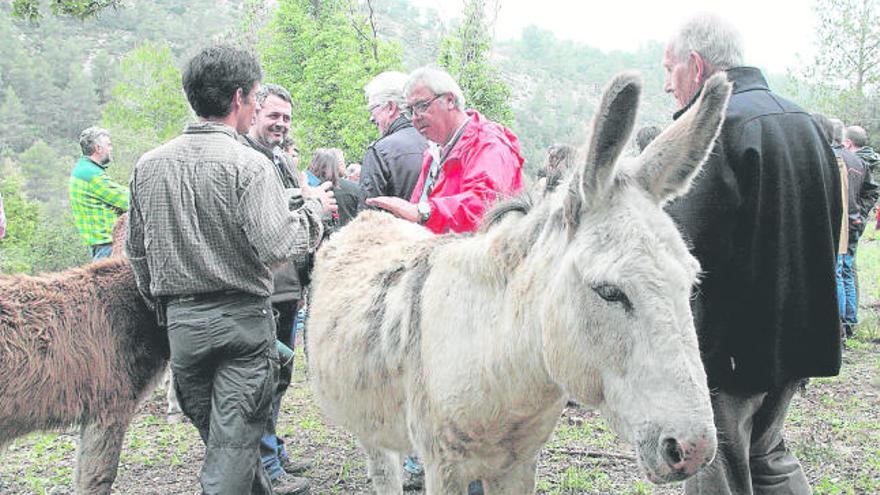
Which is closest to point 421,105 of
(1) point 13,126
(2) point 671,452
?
(2) point 671,452

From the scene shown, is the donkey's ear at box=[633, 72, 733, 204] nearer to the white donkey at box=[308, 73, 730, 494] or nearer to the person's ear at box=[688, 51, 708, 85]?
the white donkey at box=[308, 73, 730, 494]

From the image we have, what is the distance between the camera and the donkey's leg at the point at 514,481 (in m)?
2.65

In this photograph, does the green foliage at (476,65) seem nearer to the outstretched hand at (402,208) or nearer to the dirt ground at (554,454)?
the dirt ground at (554,454)

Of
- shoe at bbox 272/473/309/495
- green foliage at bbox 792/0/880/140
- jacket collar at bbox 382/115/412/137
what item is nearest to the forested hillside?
jacket collar at bbox 382/115/412/137

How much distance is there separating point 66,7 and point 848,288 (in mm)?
9151

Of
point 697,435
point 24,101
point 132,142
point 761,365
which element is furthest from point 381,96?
point 24,101

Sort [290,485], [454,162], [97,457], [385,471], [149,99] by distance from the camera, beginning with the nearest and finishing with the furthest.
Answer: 1. [97,457]
2. [454,162]
3. [385,471]
4. [290,485]
5. [149,99]

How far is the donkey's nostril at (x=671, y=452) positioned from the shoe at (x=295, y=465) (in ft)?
11.8

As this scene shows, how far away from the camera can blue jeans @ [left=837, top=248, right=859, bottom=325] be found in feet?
25.3

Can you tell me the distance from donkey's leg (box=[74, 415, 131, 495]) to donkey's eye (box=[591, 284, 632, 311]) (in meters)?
2.56

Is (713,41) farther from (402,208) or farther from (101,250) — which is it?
(101,250)

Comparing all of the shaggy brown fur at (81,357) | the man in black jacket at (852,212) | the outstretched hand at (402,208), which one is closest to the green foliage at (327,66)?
the man in black jacket at (852,212)

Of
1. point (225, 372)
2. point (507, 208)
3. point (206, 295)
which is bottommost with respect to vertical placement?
point (225, 372)

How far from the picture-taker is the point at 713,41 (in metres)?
2.49
